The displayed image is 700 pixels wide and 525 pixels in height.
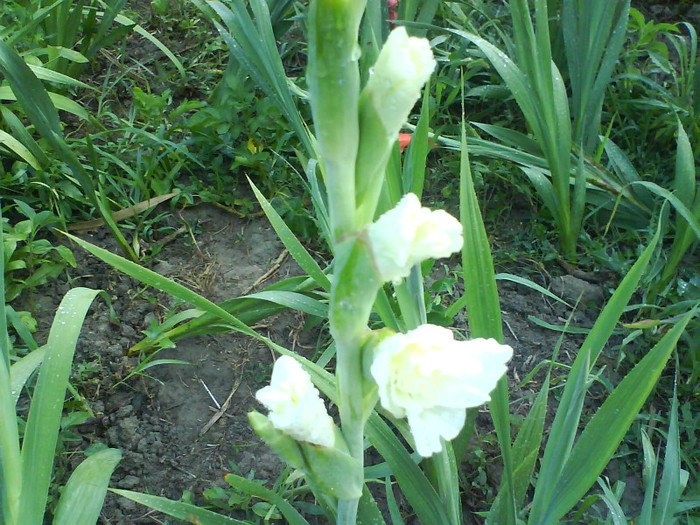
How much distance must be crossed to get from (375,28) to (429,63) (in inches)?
41.9

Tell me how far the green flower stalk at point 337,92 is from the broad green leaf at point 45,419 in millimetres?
739

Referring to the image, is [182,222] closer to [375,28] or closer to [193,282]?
[193,282]

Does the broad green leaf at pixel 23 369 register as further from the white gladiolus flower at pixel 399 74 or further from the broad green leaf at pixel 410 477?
the white gladiolus flower at pixel 399 74

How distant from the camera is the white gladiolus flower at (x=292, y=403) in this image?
785 mm

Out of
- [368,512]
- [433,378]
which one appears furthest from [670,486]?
[433,378]

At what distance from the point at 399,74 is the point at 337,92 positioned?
7cm

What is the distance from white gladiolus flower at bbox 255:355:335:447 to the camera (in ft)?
2.58

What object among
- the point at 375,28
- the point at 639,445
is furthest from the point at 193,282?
the point at 639,445

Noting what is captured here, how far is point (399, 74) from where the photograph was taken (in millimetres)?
744

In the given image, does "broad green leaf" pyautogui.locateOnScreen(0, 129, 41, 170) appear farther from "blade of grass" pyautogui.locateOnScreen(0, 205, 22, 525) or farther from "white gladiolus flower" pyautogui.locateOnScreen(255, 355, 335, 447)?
"white gladiolus flower" pyautogui.locateOnScreen(255, 355, 335, 447)

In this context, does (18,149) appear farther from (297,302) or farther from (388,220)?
(388,220)

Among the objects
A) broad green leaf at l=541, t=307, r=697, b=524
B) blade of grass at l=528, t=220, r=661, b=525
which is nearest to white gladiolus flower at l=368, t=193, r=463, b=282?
blade of grass at l=528, t=220, r=661, b=525

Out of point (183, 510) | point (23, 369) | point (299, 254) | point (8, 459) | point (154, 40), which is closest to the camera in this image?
point (8, 459)

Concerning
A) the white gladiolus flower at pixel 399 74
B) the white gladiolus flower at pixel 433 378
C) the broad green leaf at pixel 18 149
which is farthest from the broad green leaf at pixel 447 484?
the broad green leaf at pixel 18 149
